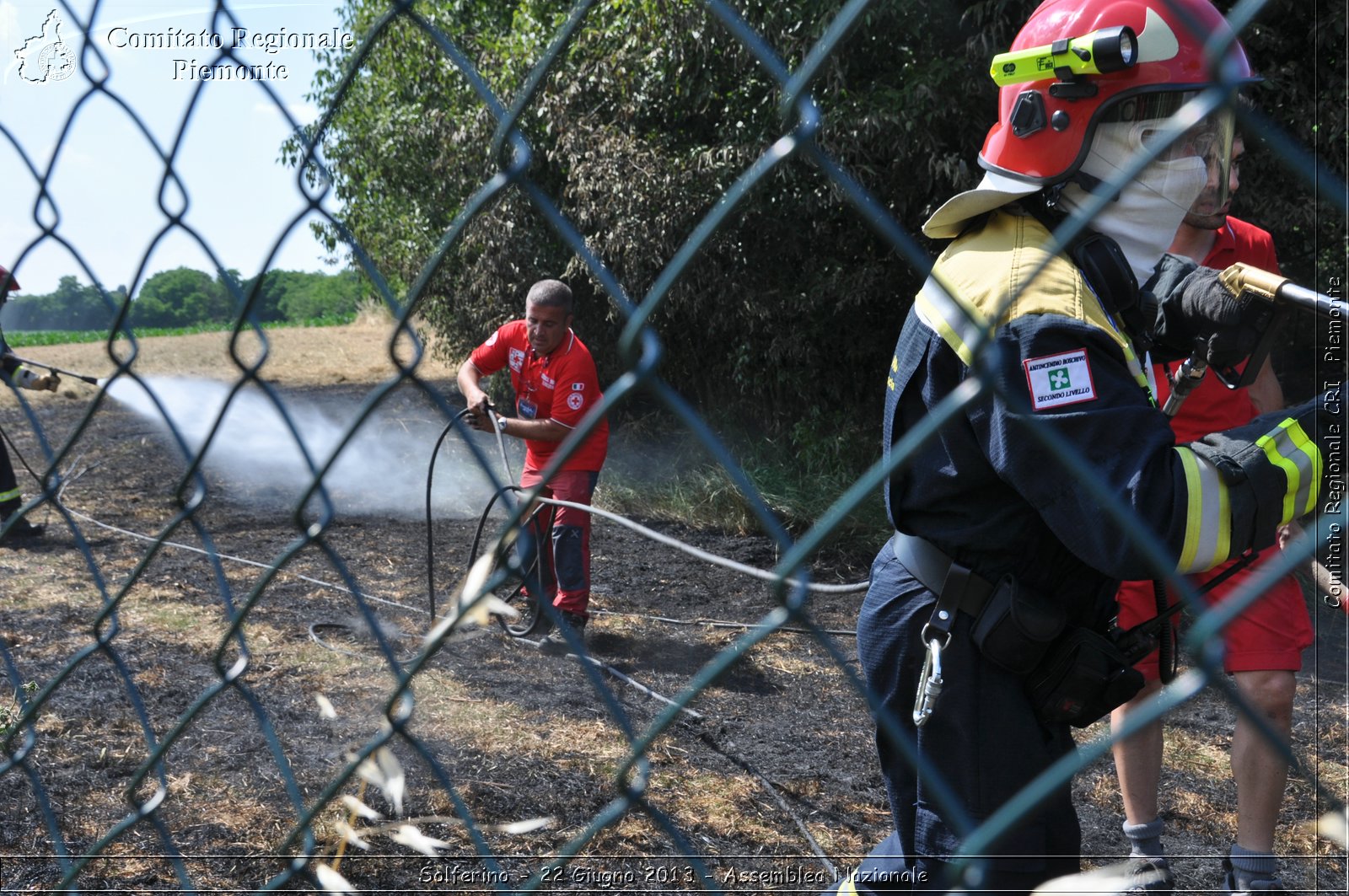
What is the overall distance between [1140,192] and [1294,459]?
0.55 meters

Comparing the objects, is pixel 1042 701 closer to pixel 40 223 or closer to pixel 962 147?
pixel 40 223

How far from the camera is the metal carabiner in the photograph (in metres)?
1.82

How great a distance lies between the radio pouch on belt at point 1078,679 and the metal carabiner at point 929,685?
0.20 metres

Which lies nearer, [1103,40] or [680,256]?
[680,256]

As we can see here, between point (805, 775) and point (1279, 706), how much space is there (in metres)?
1.64

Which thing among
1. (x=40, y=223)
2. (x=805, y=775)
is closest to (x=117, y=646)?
(x=805, y=775)

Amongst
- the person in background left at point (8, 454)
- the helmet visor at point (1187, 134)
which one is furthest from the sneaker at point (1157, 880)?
the person in background left at point (8, 454)

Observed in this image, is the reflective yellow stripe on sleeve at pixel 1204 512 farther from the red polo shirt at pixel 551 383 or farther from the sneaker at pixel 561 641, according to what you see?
the sneaker at pixel 561 641

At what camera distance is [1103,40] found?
5.79 feet

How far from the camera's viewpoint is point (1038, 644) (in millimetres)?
1832

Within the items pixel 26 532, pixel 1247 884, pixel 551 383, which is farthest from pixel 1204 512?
pixel 26 532

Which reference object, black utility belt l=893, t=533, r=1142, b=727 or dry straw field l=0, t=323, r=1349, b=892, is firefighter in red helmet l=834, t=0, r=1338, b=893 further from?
dry straw field l=0, t=323, r=1349, b=892

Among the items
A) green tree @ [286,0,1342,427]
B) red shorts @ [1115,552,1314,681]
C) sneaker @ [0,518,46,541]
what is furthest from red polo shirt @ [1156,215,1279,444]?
sneaker @ [0,518,46,541]

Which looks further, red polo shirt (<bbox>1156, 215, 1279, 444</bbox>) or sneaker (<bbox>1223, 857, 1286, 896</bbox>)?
red polo shirt (<bbox>1156, 215, 1279, 444</bbox>)
